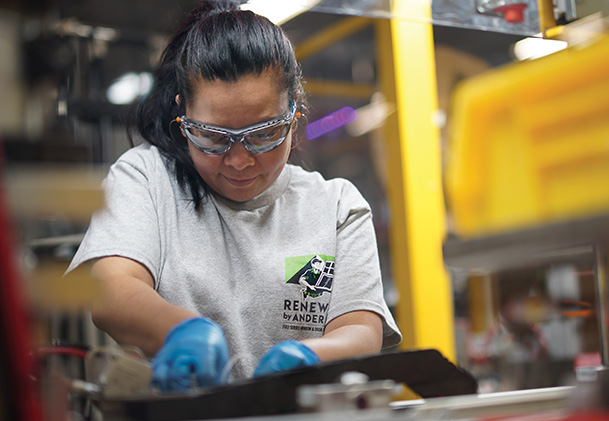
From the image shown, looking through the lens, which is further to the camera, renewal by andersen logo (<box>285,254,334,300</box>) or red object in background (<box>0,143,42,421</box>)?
renewal by andersen logo (<box>285,254,334,300</box>)

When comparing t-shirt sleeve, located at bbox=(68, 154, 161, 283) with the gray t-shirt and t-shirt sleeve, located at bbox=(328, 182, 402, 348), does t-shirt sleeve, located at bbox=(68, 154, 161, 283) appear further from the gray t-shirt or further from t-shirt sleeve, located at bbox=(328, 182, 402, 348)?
t-shirt sleeve, located at bbox=(328, 182, 402, 348)

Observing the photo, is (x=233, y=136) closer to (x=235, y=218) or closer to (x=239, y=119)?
(x=239, y=119)

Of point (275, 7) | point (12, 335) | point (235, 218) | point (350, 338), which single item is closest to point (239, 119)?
point (235, 218)

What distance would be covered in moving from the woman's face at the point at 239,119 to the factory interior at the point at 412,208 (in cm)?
26

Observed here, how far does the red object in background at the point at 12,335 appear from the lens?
68cm

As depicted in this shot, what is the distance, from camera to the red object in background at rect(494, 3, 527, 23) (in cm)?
199

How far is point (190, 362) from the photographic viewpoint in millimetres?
1084

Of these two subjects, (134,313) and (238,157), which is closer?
(134,313)

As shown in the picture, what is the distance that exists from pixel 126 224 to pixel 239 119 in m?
0.34

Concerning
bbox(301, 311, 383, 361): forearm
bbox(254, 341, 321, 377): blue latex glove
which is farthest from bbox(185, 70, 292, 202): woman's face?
bbox(254, 341, 321, 377): blue latex glove

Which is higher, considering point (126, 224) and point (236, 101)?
point (236, 101)

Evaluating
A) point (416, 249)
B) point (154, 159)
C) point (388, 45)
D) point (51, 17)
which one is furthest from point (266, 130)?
point (388, 45)

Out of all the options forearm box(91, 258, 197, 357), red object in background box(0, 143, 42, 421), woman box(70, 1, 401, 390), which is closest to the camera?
red object in background box(0, 143, 42, 421)

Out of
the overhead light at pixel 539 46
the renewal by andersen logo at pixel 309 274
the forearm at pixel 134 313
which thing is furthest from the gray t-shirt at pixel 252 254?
the overhead light at pixel 539 46
